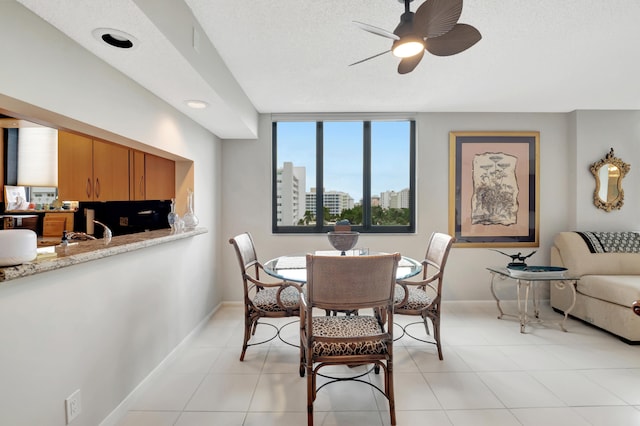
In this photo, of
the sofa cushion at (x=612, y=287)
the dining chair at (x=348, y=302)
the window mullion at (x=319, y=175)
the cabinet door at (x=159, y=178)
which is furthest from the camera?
the window mullion at (x=319, y=175)

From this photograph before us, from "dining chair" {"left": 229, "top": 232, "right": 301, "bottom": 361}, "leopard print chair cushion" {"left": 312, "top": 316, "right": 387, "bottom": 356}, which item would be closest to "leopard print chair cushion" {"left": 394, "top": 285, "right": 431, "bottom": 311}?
"leopard print chair cushion" {"left": 312, "top": 316, "right": 387, "bottom": 356}

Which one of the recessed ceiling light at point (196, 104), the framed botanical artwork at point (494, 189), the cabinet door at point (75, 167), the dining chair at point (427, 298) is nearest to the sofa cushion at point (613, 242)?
the framed botanical artwork at point (494, 189)

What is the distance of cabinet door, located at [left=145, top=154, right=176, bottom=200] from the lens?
3.13 metres

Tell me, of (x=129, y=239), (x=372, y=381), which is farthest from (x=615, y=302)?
(x=129, y=239)

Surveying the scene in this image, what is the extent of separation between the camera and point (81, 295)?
162 cm

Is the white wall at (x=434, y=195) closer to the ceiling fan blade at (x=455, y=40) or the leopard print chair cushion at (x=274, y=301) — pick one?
the leopard print chair cushion at (x=274, y=301)

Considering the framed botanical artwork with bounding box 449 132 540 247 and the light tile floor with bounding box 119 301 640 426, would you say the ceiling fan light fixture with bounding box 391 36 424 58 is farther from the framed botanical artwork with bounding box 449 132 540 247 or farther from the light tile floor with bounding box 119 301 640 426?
the framed botanical artwork with bounding box 449 132 540 247

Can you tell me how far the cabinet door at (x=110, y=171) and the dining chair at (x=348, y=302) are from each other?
2.07 meters

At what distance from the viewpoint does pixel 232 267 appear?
4.03m

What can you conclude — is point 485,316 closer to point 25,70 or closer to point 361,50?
point 361,50

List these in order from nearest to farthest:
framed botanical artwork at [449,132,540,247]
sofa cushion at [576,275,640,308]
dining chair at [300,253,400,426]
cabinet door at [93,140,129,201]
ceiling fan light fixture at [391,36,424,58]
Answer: ceiling fan light fixture at [391,36,424,58]
dining chair at [300,253,400,426]
cabinet door at [93,140,129,201]
sofa cushion at [576,275,640,308]
framed botanical artwork at [449,132,540,247]

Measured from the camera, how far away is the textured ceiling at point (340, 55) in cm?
168

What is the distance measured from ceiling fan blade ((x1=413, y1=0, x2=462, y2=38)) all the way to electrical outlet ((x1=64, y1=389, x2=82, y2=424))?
2.52 m

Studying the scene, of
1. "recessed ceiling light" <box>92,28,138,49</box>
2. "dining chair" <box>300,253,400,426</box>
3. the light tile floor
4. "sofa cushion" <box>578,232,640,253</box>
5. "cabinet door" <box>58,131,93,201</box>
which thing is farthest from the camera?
"sofa cushion" <box>578,232,640,253</box>
